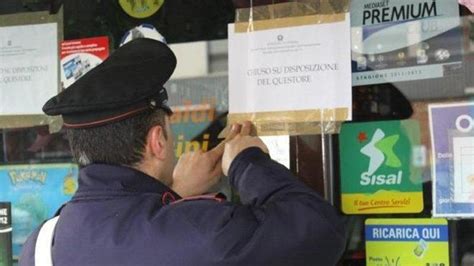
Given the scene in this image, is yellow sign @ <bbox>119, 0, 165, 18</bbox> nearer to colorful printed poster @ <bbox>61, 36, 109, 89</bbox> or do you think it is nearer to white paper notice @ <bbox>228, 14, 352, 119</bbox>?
colorful printed poster @ <bbox>61, 36, 109, 89</bbox>

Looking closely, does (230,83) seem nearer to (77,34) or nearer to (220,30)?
(220,30)

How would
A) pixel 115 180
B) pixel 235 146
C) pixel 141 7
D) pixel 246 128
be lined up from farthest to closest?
pixel 141 7 → pixel 246 128 → pixel 235 146 → pixel 115 180

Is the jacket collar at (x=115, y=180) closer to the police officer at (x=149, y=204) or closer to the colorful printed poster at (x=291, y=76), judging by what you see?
the police officer at (x=149, y=204)

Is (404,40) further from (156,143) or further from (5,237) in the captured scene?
(5,237)

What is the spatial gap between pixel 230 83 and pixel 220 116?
126 mm

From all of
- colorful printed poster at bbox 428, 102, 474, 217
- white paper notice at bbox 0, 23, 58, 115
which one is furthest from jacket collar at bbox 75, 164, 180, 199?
white paper notice at bbox 0, 23, 58, 115

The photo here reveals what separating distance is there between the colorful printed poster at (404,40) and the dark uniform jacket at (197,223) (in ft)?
1.90

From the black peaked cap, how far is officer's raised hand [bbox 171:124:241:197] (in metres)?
0.33

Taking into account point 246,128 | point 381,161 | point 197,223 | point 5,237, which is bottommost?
point 5,237

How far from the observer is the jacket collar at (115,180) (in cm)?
177

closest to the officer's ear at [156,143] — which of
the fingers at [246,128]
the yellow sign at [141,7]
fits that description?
the fingers at [246,128]

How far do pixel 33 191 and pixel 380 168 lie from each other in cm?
135

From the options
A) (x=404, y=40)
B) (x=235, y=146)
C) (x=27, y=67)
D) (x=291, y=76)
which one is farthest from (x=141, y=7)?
(x=404, y=40)

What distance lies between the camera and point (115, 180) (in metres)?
1.77
